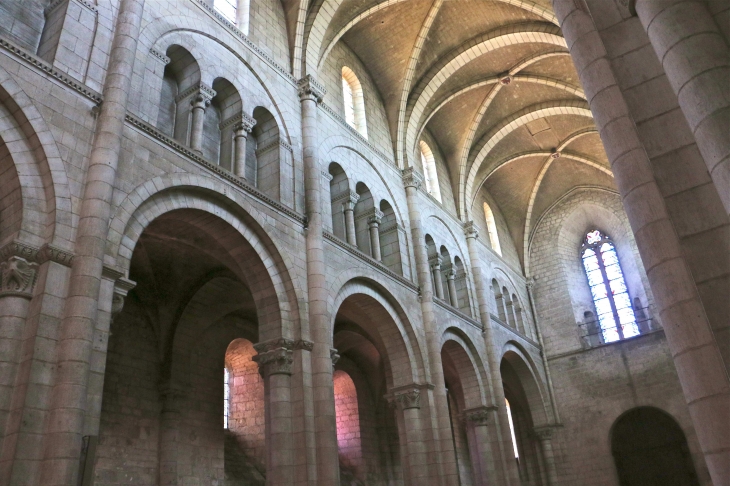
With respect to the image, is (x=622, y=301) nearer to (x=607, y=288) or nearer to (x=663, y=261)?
(x=607, y=288)

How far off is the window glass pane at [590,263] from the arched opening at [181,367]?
54.2ft

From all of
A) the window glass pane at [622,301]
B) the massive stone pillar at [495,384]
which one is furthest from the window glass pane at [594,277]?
the massive stone pillar at [495,384]

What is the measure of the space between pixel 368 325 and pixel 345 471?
544 centimetres

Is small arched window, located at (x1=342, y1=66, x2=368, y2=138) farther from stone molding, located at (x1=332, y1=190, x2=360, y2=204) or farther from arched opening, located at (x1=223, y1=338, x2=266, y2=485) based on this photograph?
arched opening, located at (x1=223, y1=338, x2=266, y2=485)

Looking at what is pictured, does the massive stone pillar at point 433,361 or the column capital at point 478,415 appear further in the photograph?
the column capital at point 478,415

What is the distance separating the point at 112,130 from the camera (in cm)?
817

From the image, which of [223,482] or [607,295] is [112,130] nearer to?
[223,482]

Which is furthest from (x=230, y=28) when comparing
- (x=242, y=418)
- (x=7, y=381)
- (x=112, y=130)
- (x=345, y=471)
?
(x=345, y=471)

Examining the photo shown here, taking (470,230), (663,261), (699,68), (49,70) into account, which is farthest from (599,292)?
(49,70)

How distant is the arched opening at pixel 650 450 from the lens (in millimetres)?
22391

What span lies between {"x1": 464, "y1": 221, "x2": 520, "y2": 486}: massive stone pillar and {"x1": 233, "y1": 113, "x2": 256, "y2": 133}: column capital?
10821 mm

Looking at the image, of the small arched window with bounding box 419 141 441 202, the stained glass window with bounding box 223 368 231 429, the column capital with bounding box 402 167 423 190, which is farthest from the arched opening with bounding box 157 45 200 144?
the small arched window with bounding box 419 141 441 202

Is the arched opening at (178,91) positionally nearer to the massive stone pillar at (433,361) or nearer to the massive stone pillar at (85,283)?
the massive stone pillar at (85,283)

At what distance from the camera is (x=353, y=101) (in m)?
17.5
